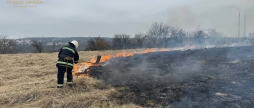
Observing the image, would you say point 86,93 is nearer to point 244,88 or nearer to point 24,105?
point 24,105

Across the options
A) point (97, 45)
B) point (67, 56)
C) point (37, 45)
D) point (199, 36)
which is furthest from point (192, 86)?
point (37, 45)

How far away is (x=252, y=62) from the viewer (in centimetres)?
1027

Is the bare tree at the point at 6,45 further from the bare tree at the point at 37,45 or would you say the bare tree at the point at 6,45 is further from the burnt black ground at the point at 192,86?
the burnt black ground at the point at 192,86

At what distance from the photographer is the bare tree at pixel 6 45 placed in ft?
123

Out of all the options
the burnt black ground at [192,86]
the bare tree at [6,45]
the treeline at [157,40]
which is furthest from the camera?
the bare tree at [6,45]

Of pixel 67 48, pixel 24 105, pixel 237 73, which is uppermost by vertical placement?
pixel 67 48

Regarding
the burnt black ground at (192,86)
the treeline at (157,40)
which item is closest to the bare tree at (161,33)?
the treeline at (157,40)

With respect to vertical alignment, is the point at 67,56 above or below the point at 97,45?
below

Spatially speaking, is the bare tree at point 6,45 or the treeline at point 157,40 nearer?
the treeline at point 157,40

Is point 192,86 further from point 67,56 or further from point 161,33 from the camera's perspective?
point 161,33

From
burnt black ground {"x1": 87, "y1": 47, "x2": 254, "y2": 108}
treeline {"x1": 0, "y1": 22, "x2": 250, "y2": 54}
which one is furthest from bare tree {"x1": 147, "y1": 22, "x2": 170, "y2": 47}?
burnt black ground {"x1": 87, "y1": 47, "x2": 254, "y2": 108}

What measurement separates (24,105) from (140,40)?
125 ft

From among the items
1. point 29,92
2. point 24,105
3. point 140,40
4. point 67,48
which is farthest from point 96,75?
point 140,40

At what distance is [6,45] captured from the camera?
38.3 metres
